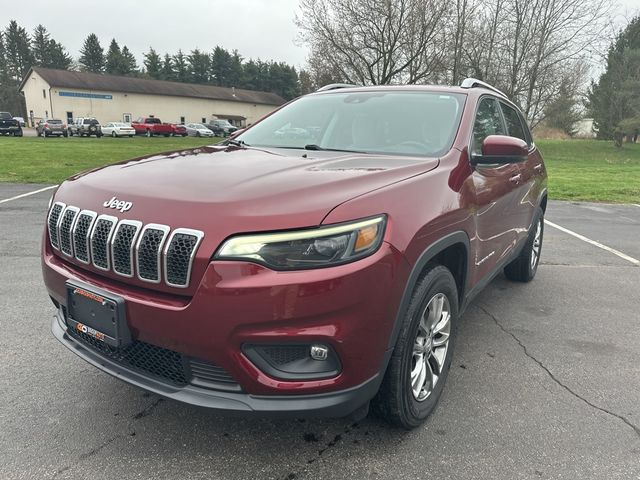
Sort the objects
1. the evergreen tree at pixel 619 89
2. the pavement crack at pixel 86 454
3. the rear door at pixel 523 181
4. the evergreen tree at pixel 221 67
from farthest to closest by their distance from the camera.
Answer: the evergreen tree at pixel 221 67 → the evergreen tree at pixel 619 89 → the rear door at pixel 523 181 → the pavement crack at pixel 86 454

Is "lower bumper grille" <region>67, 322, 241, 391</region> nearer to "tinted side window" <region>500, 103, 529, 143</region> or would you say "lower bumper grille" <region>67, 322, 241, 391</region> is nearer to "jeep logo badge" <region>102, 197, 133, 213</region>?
"jeep logo badge" <region>102, 197, 133, 213</region>

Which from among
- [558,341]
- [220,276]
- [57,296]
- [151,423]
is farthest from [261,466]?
[558,341]

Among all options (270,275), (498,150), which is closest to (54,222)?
(270,275)

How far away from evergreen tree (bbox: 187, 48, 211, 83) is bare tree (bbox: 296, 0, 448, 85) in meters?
69.3

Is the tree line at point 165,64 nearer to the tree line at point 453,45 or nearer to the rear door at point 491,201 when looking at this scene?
the tree line at point 453,45

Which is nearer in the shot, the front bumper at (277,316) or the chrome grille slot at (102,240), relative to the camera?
the front bumper at (277,316)

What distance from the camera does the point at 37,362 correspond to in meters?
3.31

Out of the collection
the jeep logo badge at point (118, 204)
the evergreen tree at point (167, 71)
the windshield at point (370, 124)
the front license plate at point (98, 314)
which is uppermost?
the evergreen tree at point (167, 71)

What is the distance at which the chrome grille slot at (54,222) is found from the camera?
2631mm

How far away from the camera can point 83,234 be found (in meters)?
2.38

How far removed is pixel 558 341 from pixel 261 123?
283cm

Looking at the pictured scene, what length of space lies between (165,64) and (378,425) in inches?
3821

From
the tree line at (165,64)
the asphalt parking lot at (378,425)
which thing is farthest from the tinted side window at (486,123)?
the tree line at (165,64)

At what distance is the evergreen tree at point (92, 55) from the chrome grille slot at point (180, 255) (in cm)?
10382
